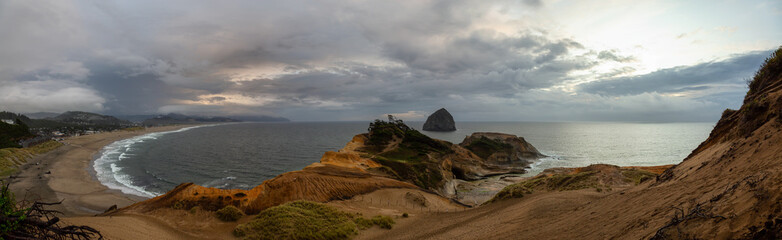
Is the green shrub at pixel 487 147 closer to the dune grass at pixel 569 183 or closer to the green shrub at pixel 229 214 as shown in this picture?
the dune grass at pixel 569 183

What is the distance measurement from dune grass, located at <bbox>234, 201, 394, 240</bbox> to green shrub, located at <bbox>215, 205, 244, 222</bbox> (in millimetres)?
2296

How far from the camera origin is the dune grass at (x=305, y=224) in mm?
17698

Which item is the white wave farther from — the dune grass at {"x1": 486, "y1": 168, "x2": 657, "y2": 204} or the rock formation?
the rock formation

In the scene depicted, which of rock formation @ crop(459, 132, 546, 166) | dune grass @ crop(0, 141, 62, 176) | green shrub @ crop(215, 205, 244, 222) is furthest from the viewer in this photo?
rock formation @ crop(459, 132, 546, 166)

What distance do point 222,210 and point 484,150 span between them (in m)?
57.1

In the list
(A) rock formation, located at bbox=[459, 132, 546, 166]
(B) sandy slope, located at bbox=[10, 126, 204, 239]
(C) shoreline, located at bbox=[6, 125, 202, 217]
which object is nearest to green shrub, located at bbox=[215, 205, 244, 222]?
(B) sandy slope, located at bbox=[10, 126, 204, 239]

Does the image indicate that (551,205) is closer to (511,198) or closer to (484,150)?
(511,198)

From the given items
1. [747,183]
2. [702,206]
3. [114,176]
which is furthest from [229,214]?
[114,176]

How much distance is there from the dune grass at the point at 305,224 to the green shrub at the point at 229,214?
230 centimetres

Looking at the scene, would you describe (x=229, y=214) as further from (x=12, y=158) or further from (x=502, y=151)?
(x=12, y=158)

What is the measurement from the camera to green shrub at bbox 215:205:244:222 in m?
21.2

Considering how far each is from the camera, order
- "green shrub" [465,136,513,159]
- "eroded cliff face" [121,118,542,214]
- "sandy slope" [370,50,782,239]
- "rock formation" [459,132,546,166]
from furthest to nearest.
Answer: "green shrub" [465,136,513,159] < "rock formation" [459,132,546,166] < "eroded cliff face" [121,118,542,214] < "sandy slope" [370,50,782,239]

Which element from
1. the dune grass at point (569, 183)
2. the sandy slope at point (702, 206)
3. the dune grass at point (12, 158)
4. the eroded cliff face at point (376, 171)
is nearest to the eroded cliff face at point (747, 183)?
the sandy slope at point (702, 206)

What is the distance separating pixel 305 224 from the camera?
1875 cm
